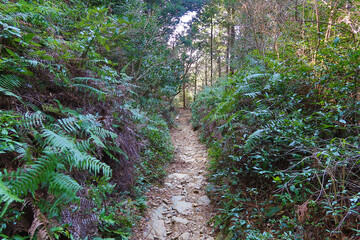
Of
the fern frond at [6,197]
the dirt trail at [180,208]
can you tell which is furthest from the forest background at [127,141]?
the dirt trail at [180,208]

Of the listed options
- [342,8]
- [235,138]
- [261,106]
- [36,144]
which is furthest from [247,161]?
[342,8]

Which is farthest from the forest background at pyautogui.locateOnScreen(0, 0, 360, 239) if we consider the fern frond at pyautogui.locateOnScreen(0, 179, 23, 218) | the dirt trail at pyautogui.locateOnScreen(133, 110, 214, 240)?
the dirt trail at pyautogui.locateOnScreen(133, 110, 214, 240)

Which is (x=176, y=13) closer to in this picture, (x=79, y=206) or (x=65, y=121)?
(x=65, y=121)

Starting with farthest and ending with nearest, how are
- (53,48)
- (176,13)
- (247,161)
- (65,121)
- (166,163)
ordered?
1. (176,13)
2. (166,163)
3. (247,161)
4. (53,48)
5. (65,121)

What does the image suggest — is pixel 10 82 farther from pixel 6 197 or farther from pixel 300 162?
pixel 300 162

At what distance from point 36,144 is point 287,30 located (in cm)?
510

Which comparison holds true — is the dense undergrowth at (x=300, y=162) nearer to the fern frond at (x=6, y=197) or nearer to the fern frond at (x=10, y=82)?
the fern frond at (x=6, y=197)

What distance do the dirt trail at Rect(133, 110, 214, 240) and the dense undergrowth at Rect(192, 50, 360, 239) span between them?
0.32 metres

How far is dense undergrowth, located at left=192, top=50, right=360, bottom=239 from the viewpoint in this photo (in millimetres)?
1737

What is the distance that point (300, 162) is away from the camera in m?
2.05

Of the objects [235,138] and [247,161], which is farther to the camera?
[235,138]

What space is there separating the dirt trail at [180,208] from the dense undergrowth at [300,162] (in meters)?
0.32

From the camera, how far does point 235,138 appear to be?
3.31m

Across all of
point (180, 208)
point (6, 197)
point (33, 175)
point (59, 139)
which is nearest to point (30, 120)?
point (59, 139)
